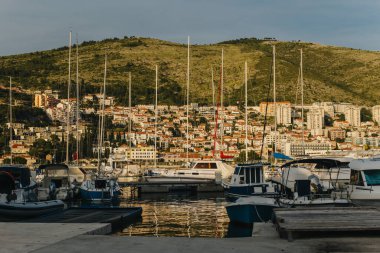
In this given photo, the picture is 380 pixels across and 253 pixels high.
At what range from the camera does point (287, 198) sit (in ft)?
73.1

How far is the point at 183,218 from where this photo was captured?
2755cm

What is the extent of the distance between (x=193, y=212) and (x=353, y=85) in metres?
151

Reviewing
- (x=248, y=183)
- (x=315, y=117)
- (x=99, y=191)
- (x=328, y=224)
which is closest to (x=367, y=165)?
(x=248, y=183)

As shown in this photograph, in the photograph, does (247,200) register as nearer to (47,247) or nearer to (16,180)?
(16,180)

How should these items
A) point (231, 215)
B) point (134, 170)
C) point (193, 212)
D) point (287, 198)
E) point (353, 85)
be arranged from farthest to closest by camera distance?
point (353, 85) < point (134, 170) < point (193, 212) < point (231, 215) < point (287, 198)

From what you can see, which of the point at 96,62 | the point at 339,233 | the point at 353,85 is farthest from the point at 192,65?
the point at 339,233

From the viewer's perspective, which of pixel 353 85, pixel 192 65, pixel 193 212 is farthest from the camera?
pixel 192 65

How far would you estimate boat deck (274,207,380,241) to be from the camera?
12.0m

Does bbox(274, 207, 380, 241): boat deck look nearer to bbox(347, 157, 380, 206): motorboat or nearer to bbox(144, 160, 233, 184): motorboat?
bbox(347, 157, 380, 206): motorboat

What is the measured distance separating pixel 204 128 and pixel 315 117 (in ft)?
97.8

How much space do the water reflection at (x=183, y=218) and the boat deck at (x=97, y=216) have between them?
0.38 m

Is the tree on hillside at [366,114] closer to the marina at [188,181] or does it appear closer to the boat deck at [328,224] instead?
the marina at [188,181]

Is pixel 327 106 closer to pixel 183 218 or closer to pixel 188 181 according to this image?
pixel 188 181

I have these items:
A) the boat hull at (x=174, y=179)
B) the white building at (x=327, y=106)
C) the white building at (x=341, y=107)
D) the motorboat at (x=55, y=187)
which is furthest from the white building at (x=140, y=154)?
the white building at (x=341, y=107)
